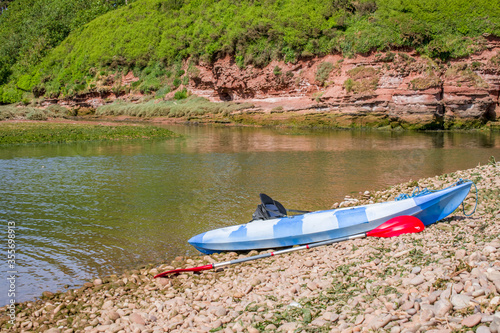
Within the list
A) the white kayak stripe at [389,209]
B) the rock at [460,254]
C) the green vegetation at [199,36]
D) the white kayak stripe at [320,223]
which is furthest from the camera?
the green vegetation at [199,36]

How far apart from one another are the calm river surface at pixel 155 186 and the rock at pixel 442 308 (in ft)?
14.6

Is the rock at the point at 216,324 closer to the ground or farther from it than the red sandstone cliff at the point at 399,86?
closer to the ground

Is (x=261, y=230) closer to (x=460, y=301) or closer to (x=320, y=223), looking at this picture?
(x=320, y=223)

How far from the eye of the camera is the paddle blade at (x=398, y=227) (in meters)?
6.18

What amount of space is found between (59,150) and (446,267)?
1859 cm

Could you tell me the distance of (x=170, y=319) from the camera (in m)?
4.50

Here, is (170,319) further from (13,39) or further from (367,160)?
(13,39)

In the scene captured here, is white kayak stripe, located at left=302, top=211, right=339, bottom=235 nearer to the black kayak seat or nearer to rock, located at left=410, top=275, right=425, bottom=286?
the black kayak seat

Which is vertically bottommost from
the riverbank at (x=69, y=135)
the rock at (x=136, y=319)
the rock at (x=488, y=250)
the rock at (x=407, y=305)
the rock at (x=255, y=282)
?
the rock at (x=136, y=319)

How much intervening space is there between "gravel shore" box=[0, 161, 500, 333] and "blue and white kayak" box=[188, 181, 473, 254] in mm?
271

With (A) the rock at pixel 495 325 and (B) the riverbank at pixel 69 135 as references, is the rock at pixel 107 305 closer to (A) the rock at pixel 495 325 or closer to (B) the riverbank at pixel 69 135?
(A) the rock at pixel 495 325

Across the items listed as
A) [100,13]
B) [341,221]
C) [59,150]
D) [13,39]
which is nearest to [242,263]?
[341,221]

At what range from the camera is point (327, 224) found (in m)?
6.52

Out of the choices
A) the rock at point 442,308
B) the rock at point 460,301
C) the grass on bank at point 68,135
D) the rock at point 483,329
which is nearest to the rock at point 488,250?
the rock at point 460,301
